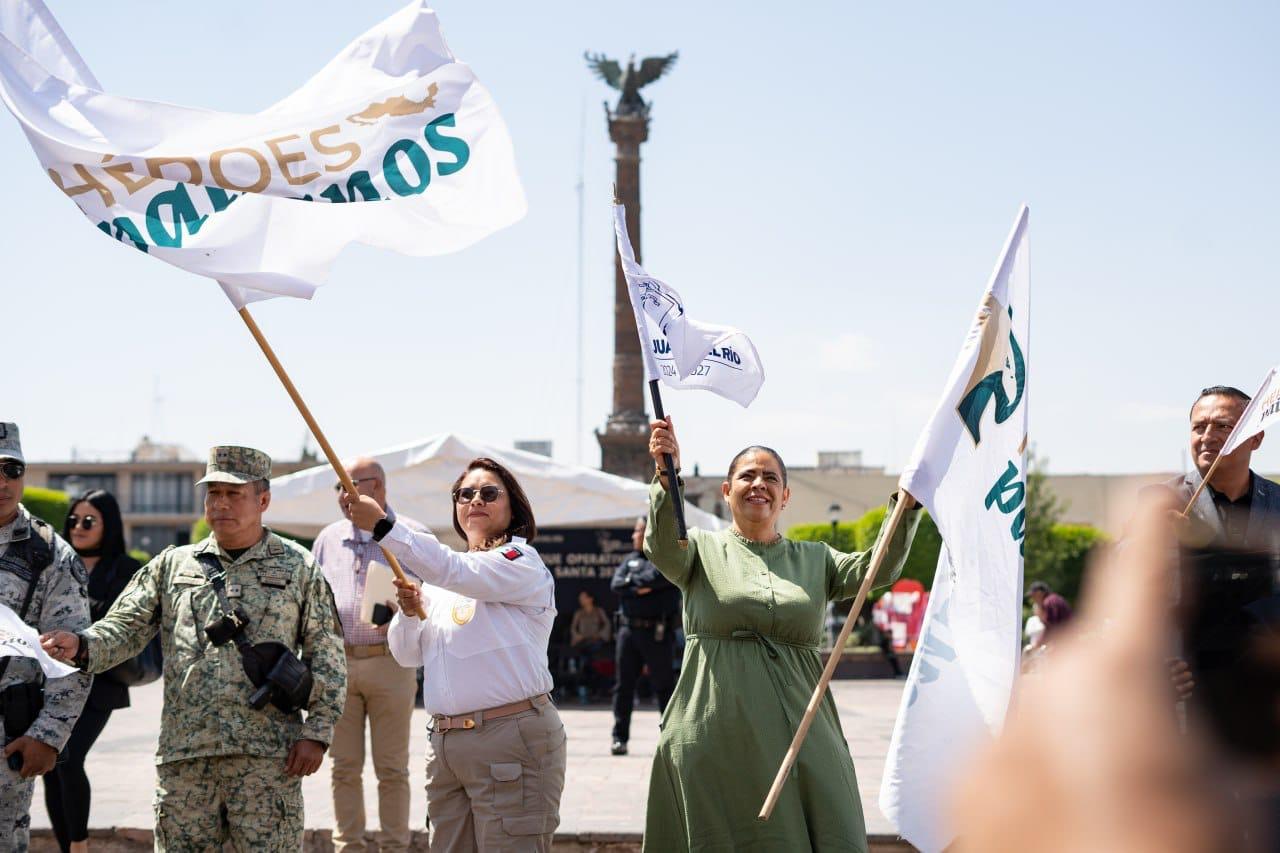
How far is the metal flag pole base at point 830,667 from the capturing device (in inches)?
157

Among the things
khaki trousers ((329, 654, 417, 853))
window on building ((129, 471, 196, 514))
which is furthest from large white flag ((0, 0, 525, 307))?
window on building ((129, 471, 196, 514))

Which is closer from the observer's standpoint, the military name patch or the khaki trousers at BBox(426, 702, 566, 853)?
the khaki trousers at BBox(426, 702, 566, 853)

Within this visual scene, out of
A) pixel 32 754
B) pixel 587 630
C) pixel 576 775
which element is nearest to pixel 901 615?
pixel 587 630

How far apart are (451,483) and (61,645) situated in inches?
332

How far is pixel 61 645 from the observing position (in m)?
4.60

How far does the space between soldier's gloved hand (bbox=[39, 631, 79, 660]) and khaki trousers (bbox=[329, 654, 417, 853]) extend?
1975mm

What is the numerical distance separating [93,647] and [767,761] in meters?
2.25

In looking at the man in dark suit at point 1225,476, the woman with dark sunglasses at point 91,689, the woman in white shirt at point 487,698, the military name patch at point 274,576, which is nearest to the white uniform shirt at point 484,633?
the woman in white shirt at point 487,698

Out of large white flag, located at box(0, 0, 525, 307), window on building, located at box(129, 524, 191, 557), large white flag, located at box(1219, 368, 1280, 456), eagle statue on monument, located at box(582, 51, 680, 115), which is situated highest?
eagle statue on monument, located at box(582, 51, 680, 115)

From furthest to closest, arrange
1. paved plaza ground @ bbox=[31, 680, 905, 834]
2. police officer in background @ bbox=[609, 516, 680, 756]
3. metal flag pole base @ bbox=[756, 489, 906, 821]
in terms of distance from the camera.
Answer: police officer in background @ bbox=[609, 516, 680, 756] < paved plaza ground @ bbox=[31, 680, 905, 834] < metal flag pole base @ bbox=[756, 489, 906, 821]

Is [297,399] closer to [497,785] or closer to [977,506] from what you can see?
[497,785]

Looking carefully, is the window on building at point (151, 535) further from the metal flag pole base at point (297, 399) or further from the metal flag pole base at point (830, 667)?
the metal flag pole base at point (830, 667)

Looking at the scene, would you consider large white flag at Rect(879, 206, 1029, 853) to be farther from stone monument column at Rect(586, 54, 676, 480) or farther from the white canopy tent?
stone monument column at Rect(586, 54, 676, 480)

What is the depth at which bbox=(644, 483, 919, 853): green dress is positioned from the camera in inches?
171
